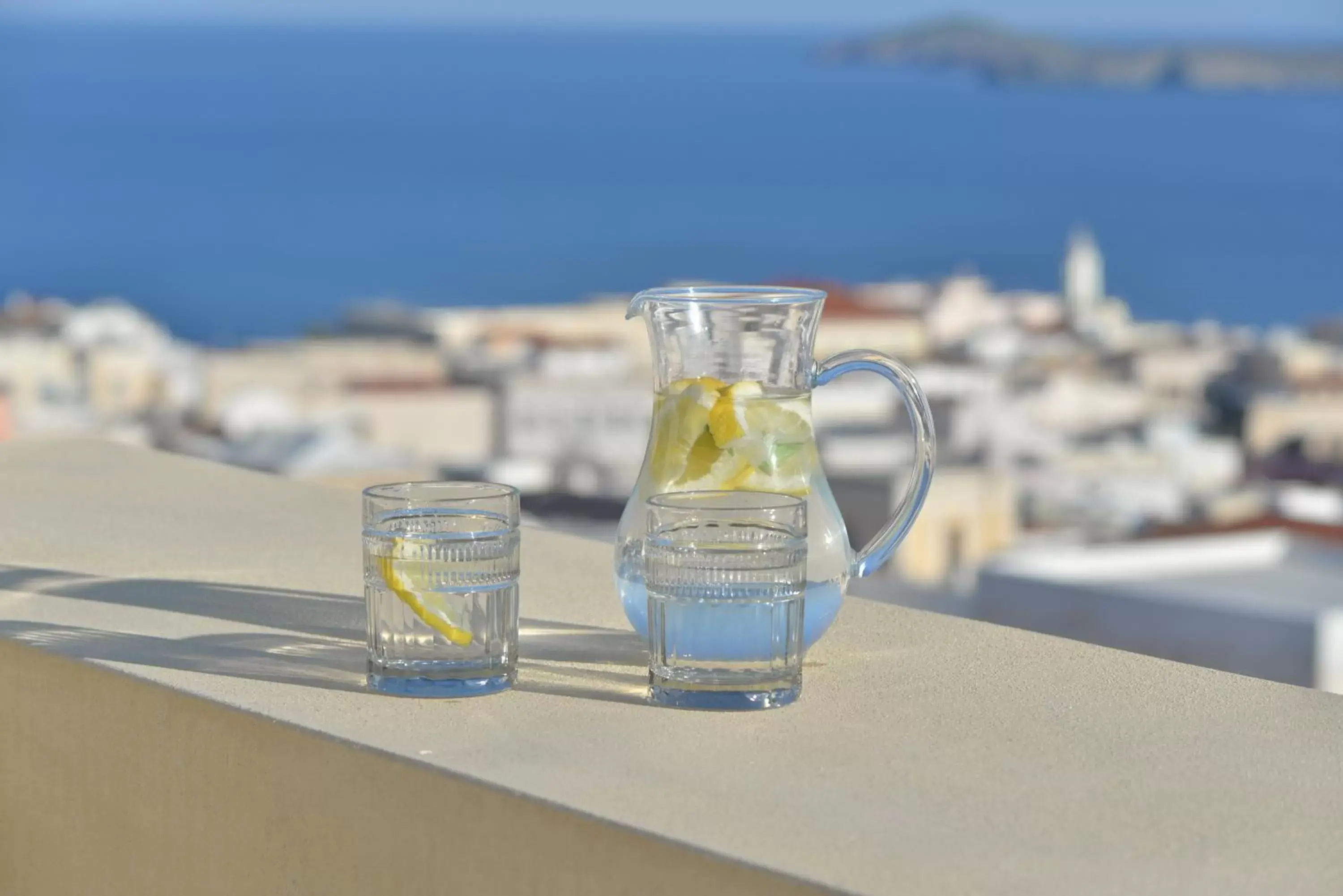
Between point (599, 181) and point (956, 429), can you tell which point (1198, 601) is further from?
point (599, 181)

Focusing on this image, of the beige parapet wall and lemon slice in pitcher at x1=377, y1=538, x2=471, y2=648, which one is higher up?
lemon slice in pitcher at x1=377, y1=538, x2=471, y2=648

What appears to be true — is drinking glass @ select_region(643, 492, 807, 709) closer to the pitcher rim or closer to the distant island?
the pitcher rim

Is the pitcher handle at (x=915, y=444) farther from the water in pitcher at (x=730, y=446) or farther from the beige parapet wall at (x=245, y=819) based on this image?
the beige parapet wall at (x=245, y=819)

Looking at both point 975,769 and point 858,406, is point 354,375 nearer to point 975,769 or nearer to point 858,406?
A: point 858,406

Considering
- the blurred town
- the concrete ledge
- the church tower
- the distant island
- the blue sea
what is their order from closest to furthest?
the concrete ledge → the blurred town → the church tower → the blue sea → the distant island

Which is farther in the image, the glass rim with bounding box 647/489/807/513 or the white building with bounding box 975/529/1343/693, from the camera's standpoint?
the white building with bounding box 975/529/1343/693

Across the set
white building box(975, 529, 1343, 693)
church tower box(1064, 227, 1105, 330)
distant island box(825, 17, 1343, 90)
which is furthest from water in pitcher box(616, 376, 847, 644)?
distant island box(825, 17, 1343, 90)

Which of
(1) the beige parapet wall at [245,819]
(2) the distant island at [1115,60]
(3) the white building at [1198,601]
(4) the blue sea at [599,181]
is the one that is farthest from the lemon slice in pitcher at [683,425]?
(2) the distant island at [1115,60]

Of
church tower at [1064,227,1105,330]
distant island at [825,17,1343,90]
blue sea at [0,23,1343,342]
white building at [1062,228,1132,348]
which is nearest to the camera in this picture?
white building at [1062,228,1132,348]
